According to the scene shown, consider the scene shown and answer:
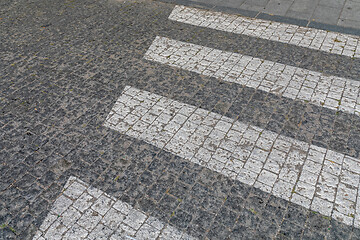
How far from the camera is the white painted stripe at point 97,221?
367 centimetres

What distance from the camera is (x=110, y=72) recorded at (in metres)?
6.47

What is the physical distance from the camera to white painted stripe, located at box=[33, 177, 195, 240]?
367cm

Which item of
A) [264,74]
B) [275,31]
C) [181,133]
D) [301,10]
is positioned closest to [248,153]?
[181,133]

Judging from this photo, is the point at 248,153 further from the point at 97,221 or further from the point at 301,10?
the point at 301,10

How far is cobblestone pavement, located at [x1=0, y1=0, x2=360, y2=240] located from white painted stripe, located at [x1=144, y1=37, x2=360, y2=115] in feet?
0.11

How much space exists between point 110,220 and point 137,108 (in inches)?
89.5

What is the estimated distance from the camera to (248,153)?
4.63 meters

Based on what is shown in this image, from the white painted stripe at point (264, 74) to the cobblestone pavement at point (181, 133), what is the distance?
3 centimetres

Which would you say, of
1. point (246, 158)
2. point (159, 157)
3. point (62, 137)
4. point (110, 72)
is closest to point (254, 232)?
point (246, 158)

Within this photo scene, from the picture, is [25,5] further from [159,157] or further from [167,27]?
[159,157]

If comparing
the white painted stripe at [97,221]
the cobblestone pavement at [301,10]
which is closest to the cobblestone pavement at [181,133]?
the white painted stripe at [97,221]

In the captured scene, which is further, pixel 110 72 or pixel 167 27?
pixel 167 27

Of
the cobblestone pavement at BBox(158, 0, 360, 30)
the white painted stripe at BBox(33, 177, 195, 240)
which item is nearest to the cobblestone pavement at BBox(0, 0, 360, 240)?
the white painted stripe at BBox(33, 177, 195, 240)

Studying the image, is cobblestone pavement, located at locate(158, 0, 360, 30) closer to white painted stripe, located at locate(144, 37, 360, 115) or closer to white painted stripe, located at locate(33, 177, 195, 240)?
white painted stripe, located at locate(144, 37, 360, 115)
